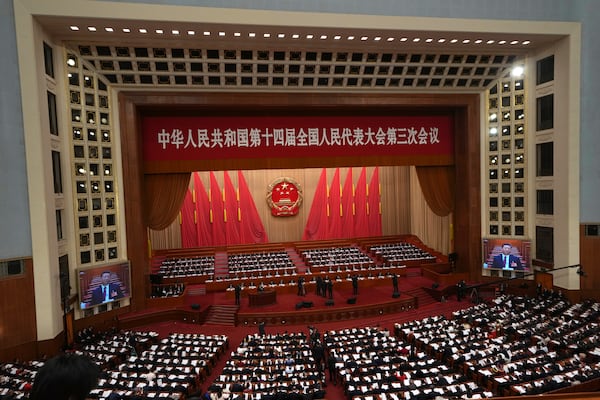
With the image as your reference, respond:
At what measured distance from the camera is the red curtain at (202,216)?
22.0 metres

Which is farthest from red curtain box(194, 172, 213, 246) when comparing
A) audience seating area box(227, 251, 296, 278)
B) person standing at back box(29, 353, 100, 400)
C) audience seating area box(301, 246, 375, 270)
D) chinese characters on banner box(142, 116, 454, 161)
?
person standing at back box(29, 353, 100, 400)

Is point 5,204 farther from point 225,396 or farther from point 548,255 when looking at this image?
point 548,255

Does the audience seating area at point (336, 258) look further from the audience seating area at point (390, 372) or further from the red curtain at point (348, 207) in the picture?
the audience seating area at point (390, 372)

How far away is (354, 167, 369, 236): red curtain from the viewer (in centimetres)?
2355

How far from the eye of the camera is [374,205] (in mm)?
23703

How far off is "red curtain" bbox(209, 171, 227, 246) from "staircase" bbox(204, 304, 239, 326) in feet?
27.3

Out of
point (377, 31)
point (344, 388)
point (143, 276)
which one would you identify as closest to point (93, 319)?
point (143, 276)

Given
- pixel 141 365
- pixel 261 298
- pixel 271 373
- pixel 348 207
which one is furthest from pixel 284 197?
pixel 271 373

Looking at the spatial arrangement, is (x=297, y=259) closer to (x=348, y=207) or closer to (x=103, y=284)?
(x=348, y=207)

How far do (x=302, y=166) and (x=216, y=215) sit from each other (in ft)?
28.0

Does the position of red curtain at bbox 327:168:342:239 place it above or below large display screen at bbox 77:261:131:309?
above

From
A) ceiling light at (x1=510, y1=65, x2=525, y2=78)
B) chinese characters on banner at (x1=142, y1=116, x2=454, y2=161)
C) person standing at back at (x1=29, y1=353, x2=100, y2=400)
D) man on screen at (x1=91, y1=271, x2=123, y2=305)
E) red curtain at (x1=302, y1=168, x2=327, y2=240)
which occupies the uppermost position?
ceiling light at (x1=510, y1=65, x2=525, y2=78)

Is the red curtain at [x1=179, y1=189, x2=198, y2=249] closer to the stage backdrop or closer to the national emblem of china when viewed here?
the stage backdrop

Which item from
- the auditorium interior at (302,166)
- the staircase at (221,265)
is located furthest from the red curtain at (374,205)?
the staircase at (221,265)
